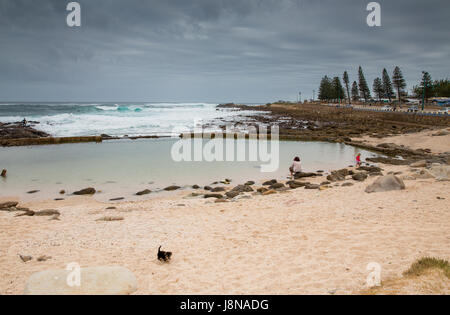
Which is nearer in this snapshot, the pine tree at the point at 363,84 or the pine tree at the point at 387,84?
the pine tree at the point at 387,84

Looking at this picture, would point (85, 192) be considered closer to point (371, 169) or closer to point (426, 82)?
point (371, 169)

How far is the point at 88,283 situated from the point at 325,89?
130765 millimetres

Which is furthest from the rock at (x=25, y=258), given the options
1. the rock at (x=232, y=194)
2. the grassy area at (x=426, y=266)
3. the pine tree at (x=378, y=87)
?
the pine tree at (x=378, y=87)

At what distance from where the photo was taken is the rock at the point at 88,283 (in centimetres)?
486

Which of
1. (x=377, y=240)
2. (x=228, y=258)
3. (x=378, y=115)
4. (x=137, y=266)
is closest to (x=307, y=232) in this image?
(x=377, y=240)

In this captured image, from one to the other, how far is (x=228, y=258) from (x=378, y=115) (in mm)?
52907

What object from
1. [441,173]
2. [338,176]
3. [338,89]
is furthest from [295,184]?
[338,89]

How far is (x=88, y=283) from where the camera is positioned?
5.08 meters

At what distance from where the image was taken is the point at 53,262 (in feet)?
21.7

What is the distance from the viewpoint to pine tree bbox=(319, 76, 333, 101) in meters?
122

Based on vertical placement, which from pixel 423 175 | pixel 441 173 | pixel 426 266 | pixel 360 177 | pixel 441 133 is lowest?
pixel 426 266

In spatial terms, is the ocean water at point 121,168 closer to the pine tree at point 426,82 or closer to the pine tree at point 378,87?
the pine tree at point 426,82

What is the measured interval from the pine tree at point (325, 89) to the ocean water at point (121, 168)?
10394 centimetres
